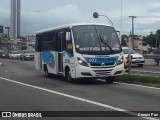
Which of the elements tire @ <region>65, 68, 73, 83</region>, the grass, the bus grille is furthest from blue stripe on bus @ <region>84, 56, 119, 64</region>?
the grass

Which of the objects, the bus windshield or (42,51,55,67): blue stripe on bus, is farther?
(42,51,55,67): blue stripe on bus

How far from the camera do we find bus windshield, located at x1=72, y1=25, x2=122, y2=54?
18.1 m

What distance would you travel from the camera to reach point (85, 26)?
18.9 m

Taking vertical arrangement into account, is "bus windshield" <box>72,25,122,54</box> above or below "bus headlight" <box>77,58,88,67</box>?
above

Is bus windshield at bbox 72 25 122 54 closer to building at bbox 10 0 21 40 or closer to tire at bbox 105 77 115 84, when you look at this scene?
tire at bbox 105 77 115 84

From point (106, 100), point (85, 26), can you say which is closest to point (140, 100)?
point (106, 100)

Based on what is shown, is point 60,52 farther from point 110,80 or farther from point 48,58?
point 110,80

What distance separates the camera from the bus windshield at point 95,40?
714 inches

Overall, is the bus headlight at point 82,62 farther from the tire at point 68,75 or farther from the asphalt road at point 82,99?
the asphalt road at point 82,99

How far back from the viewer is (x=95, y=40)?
18453 millimetres

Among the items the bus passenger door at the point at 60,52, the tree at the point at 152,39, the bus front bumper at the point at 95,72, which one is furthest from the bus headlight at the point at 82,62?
the tree at the point at 152,39

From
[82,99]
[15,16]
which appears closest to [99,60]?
[82,99]

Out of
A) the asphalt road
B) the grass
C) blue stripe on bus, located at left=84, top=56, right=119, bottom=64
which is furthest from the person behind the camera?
the grass

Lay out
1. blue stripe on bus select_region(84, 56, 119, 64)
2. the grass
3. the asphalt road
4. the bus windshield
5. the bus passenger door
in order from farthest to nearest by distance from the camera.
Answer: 1. the bus passenger door
2. the bus windshield
3. the grass
4. blue stripe on bus select_region(84, 56, 119, 64)
5. the asphalt road
